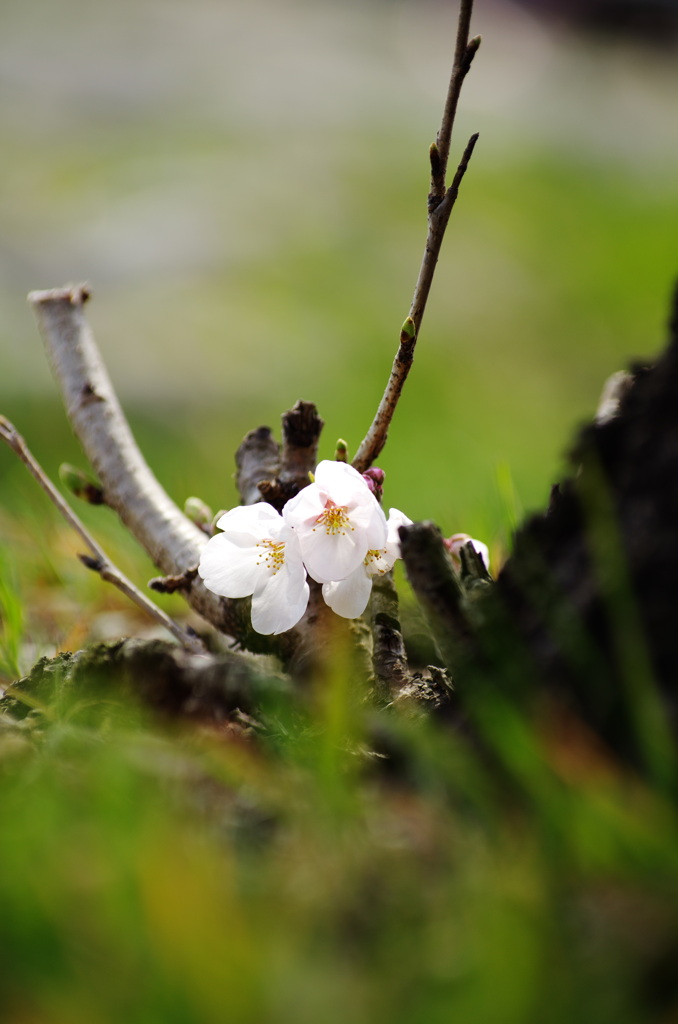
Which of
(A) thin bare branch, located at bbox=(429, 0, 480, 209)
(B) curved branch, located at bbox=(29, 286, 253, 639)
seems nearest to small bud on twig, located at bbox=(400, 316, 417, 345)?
(A) thin bare branch, located at bbox=(429, 0, 480, 209)

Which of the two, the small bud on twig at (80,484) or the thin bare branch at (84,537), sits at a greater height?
the small bud on twig at (80,484)

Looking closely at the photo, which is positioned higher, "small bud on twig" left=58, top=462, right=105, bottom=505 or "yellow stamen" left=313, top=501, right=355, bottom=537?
"small bud on twig" left=58, top=462, right=105, bottom=505

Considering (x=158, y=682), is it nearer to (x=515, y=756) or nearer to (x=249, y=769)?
(x=249, y=769)

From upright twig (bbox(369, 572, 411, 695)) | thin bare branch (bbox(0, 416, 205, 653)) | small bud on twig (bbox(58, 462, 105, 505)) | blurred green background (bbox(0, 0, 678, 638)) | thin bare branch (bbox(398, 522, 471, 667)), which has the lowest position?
thin bare branch (bbox(398, 522, 471, 667))

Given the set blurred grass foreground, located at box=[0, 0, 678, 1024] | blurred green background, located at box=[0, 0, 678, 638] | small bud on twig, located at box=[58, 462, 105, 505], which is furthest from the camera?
blurred green background, located at box=[0, 0, 678, 638]

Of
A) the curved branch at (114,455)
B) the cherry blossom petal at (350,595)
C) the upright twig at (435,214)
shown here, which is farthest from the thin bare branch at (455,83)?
the curved branch at (114,455)

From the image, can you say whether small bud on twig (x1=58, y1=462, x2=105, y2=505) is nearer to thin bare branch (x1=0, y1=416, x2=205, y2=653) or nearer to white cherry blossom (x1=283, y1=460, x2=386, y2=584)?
thin bare branch (x1=0, y1=416, x2=205, y2=653)

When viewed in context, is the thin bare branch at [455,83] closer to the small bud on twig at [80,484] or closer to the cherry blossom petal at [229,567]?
the cherry blossom petal at [229,567]
